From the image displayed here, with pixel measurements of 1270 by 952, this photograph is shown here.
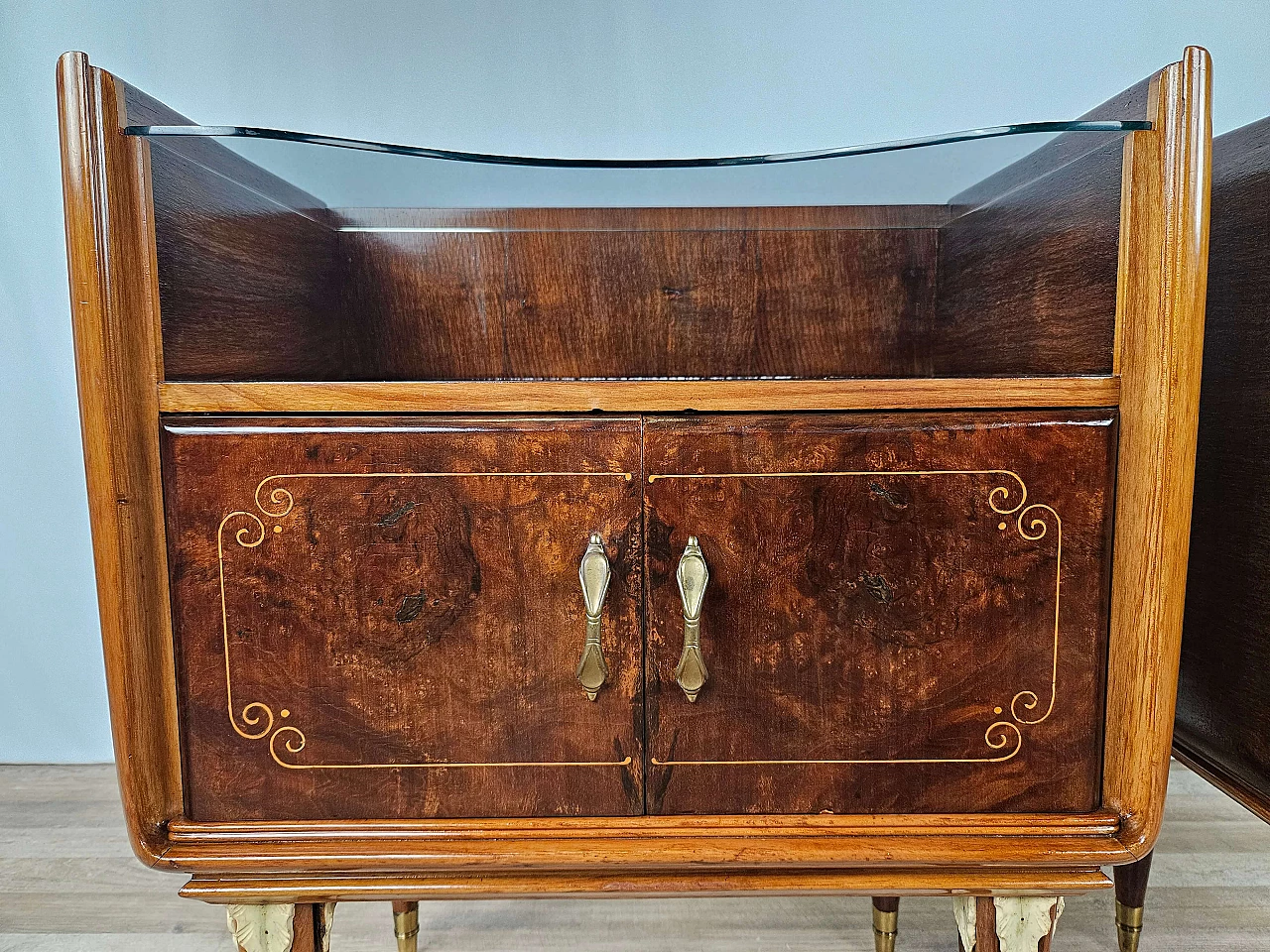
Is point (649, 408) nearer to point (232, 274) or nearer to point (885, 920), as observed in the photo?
point (232, 274)

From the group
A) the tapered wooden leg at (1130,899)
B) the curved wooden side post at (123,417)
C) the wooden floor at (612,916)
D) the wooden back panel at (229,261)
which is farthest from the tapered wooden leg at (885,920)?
the wooden back panel at (229,261)

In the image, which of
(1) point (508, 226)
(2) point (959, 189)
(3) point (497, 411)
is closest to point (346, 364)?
(1) point (508, 226)

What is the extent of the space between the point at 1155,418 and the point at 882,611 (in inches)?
8.2

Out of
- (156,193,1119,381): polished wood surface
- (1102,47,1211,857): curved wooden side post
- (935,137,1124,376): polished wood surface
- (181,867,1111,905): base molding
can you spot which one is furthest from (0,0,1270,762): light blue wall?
(181,867,1111,905): base molding

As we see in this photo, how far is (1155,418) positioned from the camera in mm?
502

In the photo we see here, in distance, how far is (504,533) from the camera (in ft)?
1.71

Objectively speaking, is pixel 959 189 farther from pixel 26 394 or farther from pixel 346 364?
pixel 26 394

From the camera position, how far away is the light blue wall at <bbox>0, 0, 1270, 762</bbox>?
3.61ft

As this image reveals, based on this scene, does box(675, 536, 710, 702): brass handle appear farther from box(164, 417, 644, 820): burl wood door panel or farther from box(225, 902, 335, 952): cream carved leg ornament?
box(225, 902, 335, 952): cream carved leg ornament

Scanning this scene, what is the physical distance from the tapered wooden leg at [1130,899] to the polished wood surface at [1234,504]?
141 mm

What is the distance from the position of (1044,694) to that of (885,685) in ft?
0.35

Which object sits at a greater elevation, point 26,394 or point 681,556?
point 26,394

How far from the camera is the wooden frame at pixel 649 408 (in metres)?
0.49

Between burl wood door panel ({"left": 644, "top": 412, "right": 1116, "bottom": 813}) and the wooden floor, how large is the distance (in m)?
0.45
